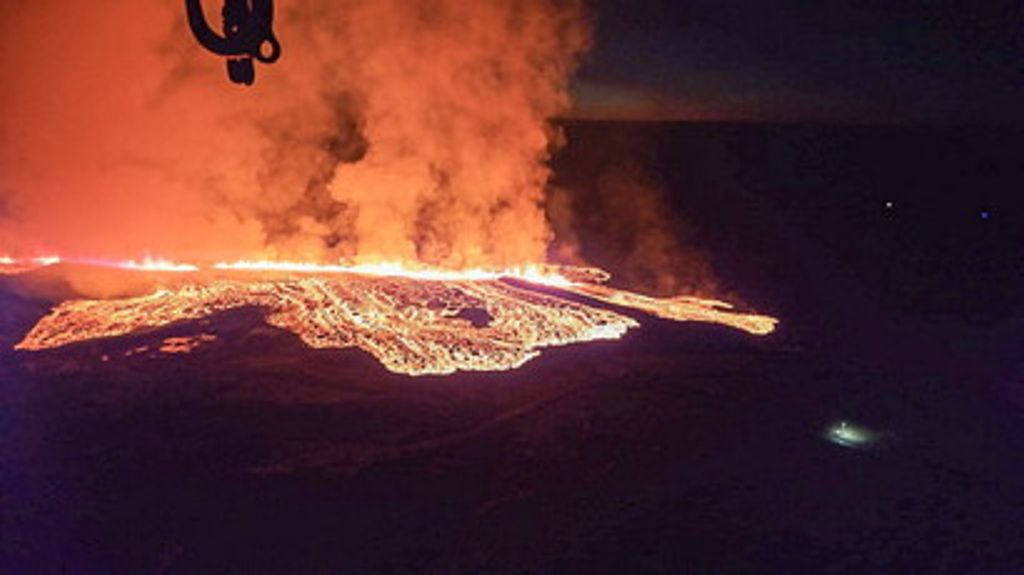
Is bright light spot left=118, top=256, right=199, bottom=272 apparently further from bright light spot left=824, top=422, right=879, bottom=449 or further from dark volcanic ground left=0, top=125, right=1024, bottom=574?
bright light spot left=824, top=422, right=879, bottom=449

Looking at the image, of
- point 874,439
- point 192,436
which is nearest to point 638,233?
point 874,439

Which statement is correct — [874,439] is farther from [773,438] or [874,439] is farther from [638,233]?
[638,233]

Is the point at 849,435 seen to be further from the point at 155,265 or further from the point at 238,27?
the point at 155,265

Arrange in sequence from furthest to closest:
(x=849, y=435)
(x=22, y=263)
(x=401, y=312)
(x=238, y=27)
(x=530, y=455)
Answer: (x=22, y=263)
(x=401, y=312)
(x=849, y=435)
(x=530, y=455)
(x=238, y=27)

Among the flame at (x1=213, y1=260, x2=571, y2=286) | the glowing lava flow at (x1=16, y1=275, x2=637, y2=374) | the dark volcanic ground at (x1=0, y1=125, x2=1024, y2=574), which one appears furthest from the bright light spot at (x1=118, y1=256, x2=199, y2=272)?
the dark volcanic ground at (x1=0, y1=125, x2=1024, y2=574)

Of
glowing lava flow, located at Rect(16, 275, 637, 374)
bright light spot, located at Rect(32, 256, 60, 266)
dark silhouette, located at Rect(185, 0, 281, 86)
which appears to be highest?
dark silhouette, located at Rect(185, 0, 281, 86)

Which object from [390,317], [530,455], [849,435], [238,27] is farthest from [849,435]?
[238,27]

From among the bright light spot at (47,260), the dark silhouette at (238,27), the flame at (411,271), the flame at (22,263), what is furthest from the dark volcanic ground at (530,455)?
the dark silhouette at (238,27)
